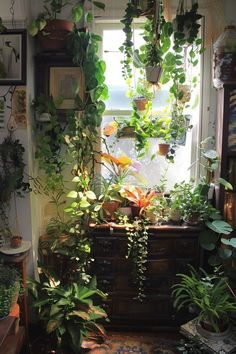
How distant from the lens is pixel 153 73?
2.16 metres

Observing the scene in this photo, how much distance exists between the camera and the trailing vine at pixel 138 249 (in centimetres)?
222

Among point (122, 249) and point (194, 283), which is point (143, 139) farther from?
point (194, 283)

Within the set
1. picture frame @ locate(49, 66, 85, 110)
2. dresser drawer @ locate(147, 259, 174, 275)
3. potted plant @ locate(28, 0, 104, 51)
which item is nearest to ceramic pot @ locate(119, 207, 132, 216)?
dresser drawer @ locate(147, 259, 174, 275)

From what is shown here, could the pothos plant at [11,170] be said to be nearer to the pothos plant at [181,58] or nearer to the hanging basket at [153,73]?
the hanging basket at [153,73]

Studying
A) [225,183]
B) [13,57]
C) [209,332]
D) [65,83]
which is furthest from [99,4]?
[209,332]

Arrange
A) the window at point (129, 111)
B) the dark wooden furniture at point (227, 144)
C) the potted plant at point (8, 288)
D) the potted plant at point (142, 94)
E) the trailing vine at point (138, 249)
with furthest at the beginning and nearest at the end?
the window at point (129, 111) < the potted plant at point (142, 94) < the trailing vine at point (138, 249) < the dark wooden furniture at point (227, 144) < the potted plant at point (8, 288)

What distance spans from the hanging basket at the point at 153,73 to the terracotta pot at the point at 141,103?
0.52ft

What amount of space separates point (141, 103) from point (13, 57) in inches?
37.1

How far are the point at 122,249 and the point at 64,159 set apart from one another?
81cm

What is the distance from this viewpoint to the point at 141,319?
92.8 inches

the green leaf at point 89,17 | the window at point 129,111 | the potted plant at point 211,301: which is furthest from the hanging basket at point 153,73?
the potted plant at point 211,301

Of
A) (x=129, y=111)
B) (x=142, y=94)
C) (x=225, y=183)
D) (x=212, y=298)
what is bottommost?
(x=212, y=298)

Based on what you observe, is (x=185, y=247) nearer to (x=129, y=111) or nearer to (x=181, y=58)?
(x=129, y=111)

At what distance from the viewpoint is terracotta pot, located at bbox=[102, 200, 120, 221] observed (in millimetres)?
2369
